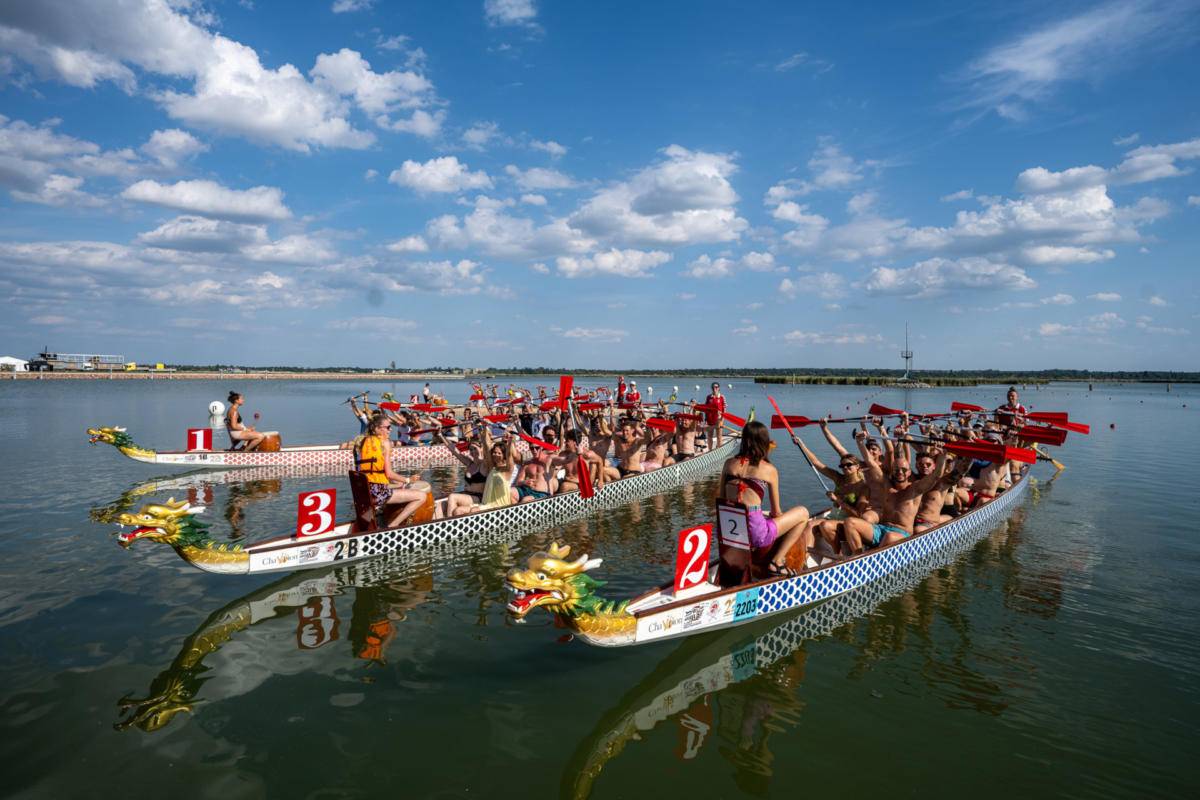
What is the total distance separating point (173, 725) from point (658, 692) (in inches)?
190

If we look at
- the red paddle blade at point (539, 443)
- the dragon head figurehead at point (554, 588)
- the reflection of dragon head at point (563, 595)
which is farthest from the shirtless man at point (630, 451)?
the dragon head figurehead at point (554, 588)

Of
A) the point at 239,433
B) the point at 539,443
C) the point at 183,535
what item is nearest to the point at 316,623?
the point at 183,535

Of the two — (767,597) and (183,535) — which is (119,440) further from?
(767,597)

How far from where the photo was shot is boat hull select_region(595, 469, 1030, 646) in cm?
662

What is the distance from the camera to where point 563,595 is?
5891 millimetres

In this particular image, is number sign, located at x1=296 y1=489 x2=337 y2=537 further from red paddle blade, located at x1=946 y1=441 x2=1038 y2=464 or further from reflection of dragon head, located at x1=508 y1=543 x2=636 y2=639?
red paddle blade, located at x1=946 y1=441 x2=1038 y2=464

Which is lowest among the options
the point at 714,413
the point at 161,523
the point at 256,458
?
the point at 256,458

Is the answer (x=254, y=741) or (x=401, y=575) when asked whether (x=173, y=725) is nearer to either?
(x=254, y=741)

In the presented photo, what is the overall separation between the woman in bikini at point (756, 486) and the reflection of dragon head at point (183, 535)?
6778 millimetres

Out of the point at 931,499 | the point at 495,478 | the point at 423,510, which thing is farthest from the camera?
the point at 495,478

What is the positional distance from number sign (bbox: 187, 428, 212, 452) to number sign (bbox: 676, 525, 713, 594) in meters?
18.8

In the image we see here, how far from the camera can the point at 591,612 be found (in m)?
6.05

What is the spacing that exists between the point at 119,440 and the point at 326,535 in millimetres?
13471

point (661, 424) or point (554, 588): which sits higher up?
point (661, 424)
